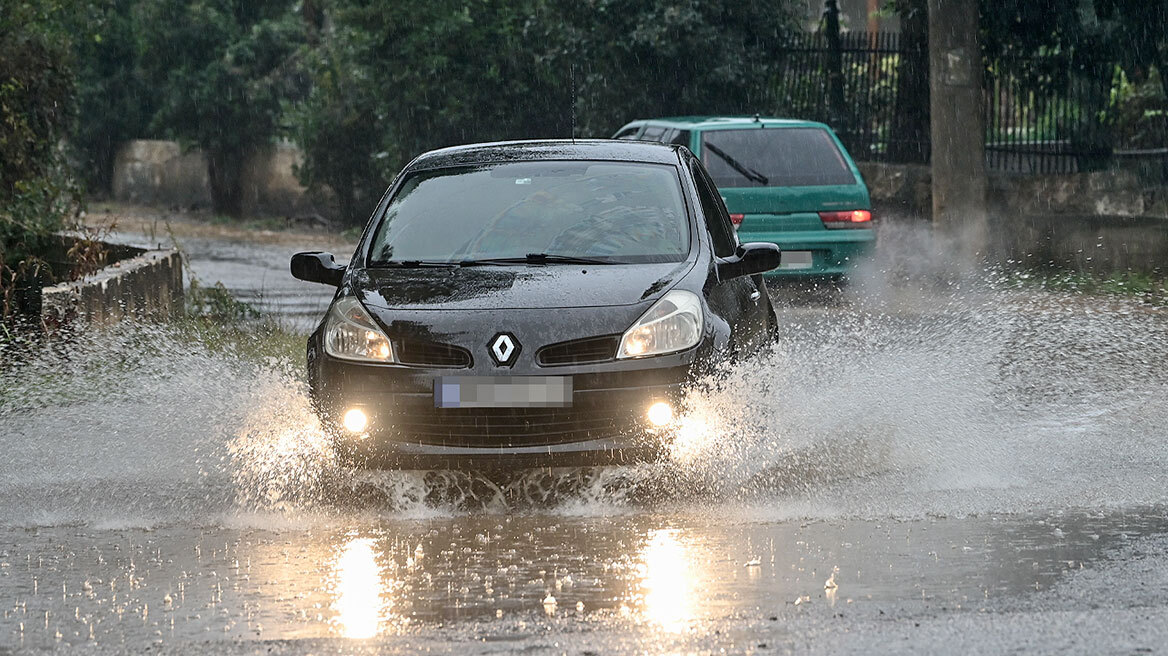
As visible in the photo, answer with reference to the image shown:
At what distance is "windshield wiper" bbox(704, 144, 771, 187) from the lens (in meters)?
14.6

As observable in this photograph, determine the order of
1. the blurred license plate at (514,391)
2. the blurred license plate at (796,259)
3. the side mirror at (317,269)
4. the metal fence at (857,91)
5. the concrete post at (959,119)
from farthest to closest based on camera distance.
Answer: the metal fence at (857,91) < the concrete post at (959,119) < the blurred license plate at (796,259) < the side mirror at (317,269) < the blurred license plate at (514,391)

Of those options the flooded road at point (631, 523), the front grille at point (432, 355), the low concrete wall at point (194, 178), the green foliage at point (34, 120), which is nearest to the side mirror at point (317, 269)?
the flooded road at point (631, 523)

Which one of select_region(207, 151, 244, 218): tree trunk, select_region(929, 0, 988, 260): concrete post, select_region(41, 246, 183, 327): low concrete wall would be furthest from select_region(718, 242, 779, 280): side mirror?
select_region(207, 151, 244, 218): tree trunk

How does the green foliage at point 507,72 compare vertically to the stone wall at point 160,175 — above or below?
above

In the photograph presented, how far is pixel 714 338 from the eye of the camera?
7297 mm

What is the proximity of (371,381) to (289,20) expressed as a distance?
24079 millimetres

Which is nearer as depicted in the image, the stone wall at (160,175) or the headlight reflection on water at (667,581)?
the headlight reflection on water at (667,581)

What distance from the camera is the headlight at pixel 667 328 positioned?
6992mm

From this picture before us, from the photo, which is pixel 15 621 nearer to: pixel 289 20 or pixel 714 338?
pixel 714 338

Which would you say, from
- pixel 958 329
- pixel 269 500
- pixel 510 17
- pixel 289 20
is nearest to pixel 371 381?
pixel 269 500

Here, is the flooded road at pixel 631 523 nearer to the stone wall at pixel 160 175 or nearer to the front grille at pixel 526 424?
the front grille at pixel 526 424

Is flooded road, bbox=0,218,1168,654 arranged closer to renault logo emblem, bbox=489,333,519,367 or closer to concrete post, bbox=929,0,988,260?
renault logo emblem, bbox=489,333,519,367

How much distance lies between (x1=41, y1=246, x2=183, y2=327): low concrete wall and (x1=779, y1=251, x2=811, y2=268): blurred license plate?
4.89m

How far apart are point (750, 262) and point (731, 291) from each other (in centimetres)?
16
